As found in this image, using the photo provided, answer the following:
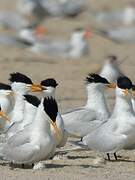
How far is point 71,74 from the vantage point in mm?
15125

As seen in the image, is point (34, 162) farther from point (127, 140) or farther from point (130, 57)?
point (130, 57)

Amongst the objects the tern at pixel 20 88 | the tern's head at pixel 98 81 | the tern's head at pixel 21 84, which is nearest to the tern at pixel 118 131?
the tern's head at pixel 98 81

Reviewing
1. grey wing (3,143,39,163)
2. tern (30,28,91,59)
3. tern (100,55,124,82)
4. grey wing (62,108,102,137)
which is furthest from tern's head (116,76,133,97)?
tern (30,28,91,59)

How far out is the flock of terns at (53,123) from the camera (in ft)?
23.7

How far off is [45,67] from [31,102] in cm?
761

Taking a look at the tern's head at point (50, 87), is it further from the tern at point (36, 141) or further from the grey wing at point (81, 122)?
the tern at point (36, 141)

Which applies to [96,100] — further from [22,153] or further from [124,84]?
[22,153]

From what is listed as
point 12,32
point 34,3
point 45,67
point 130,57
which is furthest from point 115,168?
point 34,3

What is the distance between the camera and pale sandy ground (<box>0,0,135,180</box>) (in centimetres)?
702

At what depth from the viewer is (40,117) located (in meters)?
7.32

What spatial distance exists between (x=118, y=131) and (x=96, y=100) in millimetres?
1383

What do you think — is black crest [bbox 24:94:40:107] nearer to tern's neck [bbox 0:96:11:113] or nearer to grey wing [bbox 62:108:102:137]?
grey wing [bbox 62:108:102:137]

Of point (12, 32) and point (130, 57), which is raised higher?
point (12, 32)

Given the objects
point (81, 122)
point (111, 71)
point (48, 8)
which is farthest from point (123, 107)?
point (48, 8)
